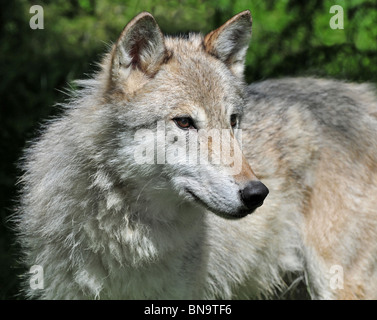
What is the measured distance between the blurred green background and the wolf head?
3125 millimetres

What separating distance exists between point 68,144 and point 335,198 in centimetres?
211

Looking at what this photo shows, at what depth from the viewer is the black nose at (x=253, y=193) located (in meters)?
3.84

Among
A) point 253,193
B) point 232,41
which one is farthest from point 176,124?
point 232,41

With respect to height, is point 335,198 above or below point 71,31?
below

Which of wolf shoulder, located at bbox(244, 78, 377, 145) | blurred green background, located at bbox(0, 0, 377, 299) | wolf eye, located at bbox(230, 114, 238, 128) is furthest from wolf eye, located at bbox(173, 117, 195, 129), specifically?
blurred green background, located at bbox(0, 0, 377, 299)

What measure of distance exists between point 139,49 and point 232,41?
79 centimetres

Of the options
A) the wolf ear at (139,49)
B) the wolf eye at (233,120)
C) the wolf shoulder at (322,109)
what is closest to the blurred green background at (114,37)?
the wolf shoulder at (322,109)

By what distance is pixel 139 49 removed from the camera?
4.22m

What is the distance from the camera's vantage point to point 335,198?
16.4 ft

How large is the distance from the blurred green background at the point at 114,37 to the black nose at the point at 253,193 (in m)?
3.75

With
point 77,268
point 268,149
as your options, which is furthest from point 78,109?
point 268,149

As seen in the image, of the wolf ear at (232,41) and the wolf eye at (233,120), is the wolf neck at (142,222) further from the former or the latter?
the wolf ear at (232,41)
